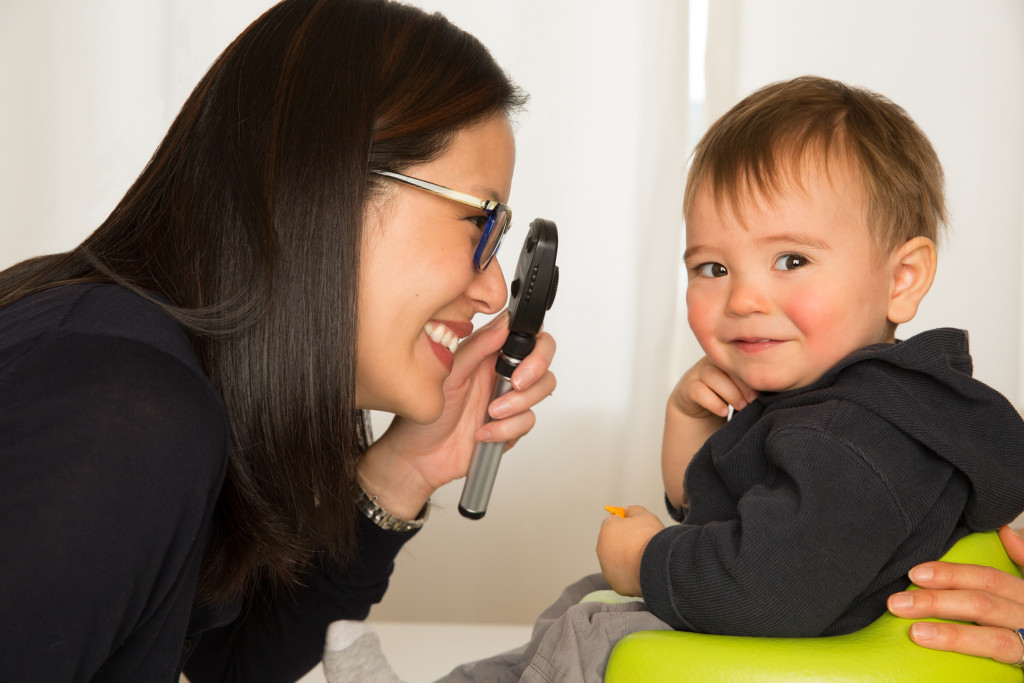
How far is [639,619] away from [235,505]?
49 cm

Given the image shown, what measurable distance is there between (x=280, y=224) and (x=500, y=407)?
19.5 inches

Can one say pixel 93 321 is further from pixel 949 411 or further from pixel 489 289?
pixel 949 411

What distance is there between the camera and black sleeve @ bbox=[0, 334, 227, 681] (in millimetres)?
660

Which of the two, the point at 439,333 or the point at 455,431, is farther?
the point at 455,431

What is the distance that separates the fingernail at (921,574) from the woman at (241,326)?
60 centimetres

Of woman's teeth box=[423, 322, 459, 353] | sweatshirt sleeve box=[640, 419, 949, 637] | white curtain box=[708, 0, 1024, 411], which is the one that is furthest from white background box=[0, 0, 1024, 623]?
sweatshirt sleeve box=[640, 419, 949, 637]

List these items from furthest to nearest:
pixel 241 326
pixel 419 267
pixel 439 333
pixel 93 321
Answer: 1. pixel 439 333
2. pixel 419 267
3. pixel 241 326
4. pixel 93 321

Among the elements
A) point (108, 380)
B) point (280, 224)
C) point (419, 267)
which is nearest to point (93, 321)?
point (108, 380)

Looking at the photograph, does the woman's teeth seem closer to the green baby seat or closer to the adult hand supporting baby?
the adult hand supporting baby

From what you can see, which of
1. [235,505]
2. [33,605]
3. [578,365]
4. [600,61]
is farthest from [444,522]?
[33,605]

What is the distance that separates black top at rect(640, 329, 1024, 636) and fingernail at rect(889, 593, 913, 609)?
1.2 inches

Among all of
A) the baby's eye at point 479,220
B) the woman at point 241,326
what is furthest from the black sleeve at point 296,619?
the baby's eye at point 479,220

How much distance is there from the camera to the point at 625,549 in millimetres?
1162

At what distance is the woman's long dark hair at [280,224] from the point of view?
947mm
